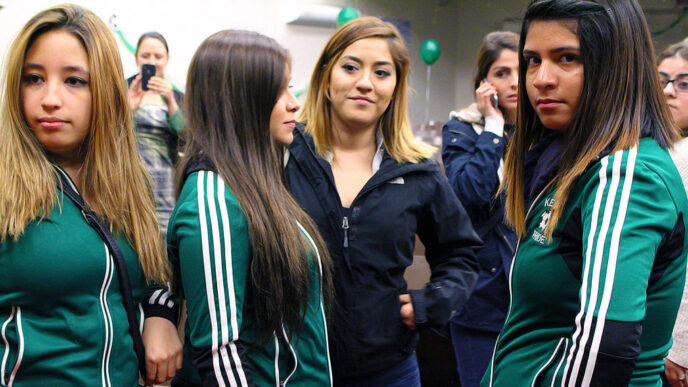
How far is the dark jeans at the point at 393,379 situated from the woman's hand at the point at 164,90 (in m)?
Answer: 2.05

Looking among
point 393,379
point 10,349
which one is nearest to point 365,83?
point 393,379

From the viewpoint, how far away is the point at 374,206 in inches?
63.2

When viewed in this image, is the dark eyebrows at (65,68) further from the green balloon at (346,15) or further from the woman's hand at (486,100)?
the green balloon at (346,15)

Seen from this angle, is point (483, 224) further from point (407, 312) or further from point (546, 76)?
point (546, 76)

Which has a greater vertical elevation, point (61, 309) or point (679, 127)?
point (679, 127)

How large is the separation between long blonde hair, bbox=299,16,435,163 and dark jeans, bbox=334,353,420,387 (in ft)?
1.94

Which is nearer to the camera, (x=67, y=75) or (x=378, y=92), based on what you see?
(x=67, y=75)

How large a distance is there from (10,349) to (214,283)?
0.39 m

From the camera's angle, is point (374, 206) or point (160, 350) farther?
point (374, 206)

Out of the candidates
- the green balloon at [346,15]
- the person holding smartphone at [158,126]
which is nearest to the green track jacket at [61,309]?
the person holding smartphone at [158,126]

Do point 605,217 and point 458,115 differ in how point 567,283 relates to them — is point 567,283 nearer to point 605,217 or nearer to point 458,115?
point 605,217

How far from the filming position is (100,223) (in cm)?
124

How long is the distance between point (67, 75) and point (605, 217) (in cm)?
109

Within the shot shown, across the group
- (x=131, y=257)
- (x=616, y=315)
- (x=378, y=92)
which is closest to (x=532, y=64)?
(x=616, y=315)
